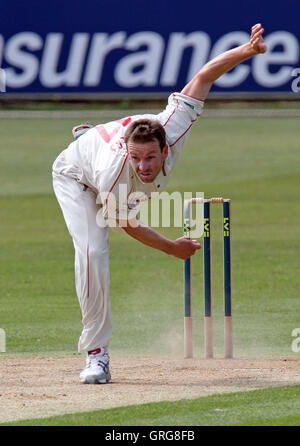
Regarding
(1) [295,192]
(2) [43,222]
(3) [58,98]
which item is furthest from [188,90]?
(3) [58,98]

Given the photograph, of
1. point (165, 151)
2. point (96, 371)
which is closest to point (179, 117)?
point (165, 151)

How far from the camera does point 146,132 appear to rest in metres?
5.28

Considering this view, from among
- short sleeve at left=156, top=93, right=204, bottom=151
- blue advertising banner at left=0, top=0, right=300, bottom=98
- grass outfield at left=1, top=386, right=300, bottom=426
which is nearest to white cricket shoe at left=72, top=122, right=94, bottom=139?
short sleeve at left=156, top=93, right=204, bottom=151

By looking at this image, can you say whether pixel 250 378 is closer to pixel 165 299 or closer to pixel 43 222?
pixel 165 299

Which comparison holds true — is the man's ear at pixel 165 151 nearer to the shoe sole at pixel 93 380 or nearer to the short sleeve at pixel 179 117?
the short sleeve at pixel 179 117

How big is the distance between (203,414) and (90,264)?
117 cm

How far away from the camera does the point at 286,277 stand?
34.4 feet

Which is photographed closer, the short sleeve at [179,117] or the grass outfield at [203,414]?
the grass outfield at [203,414]

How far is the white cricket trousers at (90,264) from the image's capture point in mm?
5637

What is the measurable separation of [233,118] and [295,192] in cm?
981

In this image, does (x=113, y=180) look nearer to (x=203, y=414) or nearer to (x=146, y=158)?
(x=146, y=158)

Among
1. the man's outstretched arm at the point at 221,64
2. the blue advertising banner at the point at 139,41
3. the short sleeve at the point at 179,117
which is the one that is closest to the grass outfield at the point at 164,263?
the blue advertising banner at the point at 139,41

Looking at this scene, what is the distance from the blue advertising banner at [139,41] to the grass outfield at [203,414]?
647 inches
